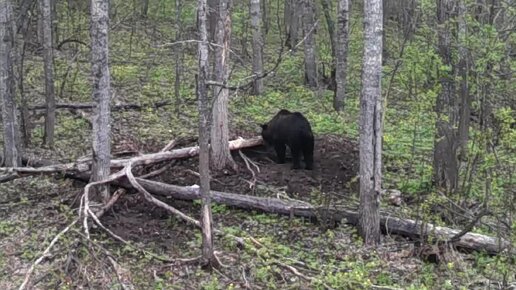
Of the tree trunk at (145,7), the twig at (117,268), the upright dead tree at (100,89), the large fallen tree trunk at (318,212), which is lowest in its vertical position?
the twig at (117,268)

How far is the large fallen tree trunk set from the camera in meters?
8.13

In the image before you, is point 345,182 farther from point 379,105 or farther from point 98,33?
point 98,33

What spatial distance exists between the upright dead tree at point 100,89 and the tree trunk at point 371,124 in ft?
11.5

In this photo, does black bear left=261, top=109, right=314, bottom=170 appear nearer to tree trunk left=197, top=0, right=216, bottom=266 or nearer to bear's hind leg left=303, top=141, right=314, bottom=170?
bear's hind leg left=303, top=141, right=314, bottom=170

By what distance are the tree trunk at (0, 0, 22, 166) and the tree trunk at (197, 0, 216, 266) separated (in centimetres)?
451

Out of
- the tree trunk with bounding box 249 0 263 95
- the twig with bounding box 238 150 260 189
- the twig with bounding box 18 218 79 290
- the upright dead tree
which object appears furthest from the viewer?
the tree trunk with bounding box 249 0 263 95

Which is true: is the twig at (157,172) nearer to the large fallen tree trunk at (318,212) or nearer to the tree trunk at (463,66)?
the large fallen tree trunk at (318,212)

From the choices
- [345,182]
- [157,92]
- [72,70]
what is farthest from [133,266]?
[72,70]

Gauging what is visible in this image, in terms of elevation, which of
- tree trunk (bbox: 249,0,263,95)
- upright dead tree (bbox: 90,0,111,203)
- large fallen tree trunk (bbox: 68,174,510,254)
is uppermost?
tree trunk (bbox: 249,0,263,95)

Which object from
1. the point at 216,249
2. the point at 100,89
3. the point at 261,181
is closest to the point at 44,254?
the point at 216,249

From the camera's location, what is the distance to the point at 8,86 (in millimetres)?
10375

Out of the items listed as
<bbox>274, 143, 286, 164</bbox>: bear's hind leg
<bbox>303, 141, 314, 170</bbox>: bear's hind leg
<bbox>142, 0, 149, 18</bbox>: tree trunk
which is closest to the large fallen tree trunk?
<bbox>303, 141, 314, 170</bbox>: bear's hind leg

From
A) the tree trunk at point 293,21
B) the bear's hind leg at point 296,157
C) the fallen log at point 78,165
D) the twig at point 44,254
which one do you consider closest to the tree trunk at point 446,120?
the bear's hind leg at point 296,157

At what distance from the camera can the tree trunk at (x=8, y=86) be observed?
403 inches
